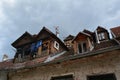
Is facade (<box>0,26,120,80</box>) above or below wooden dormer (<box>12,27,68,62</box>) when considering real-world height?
below

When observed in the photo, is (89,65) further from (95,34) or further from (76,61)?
(95,34)

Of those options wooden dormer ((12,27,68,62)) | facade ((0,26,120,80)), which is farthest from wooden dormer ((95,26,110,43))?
wooden dormer ((12,27,68,62))

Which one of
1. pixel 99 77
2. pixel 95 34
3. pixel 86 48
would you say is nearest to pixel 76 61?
pixel 99 77

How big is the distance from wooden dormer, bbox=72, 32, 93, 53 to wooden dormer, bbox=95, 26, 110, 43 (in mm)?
1699

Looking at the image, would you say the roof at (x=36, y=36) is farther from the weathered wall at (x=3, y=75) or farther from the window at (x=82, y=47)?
the weathered wall at (x=3, y=75)

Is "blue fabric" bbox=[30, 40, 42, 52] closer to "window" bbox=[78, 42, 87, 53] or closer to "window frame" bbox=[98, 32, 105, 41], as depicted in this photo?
"window" bbox=[78, 42, 87, 53]

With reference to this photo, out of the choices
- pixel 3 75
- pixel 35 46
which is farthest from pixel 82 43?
pixel 3 75

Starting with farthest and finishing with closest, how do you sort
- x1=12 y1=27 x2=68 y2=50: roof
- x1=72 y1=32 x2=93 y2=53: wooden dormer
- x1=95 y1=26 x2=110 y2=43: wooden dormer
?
x1=12 y1=27 x2=68 y2=50: roof, x1=95 y1=26 x2=110 y2=43: wooden dormer, x1=72 y1=32 x2=93 y2=53: wooden dormer

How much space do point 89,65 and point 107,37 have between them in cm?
520

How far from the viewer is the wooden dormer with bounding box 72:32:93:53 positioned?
11544 millimetres

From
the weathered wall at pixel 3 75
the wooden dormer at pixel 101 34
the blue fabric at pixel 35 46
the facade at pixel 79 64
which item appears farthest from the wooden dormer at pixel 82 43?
the weathered wall at pixel 3 75

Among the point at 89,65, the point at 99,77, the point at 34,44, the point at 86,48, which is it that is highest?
the point at 34,44

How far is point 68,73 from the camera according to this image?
957cm

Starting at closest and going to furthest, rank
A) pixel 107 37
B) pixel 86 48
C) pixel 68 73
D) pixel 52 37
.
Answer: pixel 68 73, pixel 86 48, pixel 107 37, pixel 52 37
